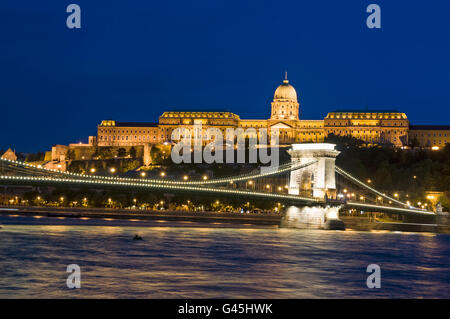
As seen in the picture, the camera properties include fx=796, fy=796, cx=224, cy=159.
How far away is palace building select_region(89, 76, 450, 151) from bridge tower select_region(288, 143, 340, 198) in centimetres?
7708

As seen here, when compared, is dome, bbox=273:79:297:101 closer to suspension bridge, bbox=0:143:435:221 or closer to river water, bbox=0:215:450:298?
suspension bridge, bbox=0:143:435:221

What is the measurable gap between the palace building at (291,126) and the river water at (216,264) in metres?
89.3

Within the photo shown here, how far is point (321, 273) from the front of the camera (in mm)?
28359

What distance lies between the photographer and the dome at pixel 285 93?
5650 inches

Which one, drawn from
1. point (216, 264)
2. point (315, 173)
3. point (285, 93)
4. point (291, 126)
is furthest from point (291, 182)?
point (285, 93)

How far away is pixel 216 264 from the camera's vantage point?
29.6 meters

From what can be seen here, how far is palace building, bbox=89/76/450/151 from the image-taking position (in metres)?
132

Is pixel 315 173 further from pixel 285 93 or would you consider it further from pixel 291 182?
pixel 285 93

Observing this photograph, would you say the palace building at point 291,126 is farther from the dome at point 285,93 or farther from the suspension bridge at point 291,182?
the suspension bridge at point 291,182

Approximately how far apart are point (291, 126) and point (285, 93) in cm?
939

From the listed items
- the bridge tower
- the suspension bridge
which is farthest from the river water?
the bridge tower

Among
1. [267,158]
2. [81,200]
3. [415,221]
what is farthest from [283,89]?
[415,221]

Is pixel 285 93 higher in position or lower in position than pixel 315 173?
higher

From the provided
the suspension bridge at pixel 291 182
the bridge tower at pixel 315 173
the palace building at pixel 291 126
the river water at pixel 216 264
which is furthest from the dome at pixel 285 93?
the river water at pixel 216 264
